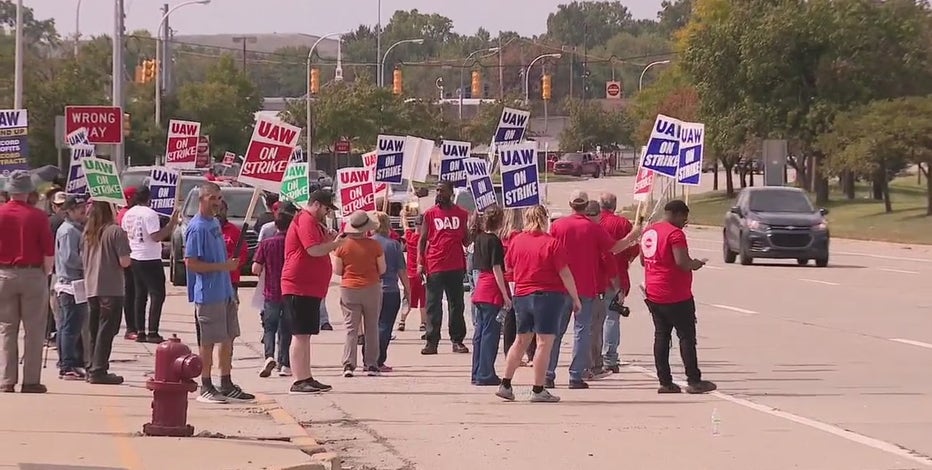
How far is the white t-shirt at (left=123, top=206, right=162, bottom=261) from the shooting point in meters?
18.3

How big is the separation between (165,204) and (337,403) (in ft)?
33.5

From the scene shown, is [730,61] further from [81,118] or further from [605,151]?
[605,151]

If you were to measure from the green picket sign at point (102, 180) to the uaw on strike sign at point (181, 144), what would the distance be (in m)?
4.48

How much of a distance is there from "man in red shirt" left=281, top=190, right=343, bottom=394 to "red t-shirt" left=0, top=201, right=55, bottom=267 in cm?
209

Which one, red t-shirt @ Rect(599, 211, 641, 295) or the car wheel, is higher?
red t-shirt @ Rect(599, 211, 641, 295)

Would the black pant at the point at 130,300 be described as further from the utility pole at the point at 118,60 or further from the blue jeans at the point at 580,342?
the utility pole at the point at 118,60

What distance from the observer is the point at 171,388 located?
10.5m

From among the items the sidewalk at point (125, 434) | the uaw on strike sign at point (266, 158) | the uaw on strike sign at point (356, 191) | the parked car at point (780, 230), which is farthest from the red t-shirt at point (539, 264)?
the parked car at point (780, 230)

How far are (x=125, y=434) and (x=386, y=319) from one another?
5.60 metres

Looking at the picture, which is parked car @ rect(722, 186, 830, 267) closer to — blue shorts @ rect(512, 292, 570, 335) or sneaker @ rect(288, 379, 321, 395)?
blue shorts @ rect(512, 292, 570, 335)

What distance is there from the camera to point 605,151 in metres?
119

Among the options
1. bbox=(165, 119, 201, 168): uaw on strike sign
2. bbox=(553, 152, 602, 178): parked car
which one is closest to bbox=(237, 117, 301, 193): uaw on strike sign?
bbox=(165, 119, 201, 168): uaw on strike sign

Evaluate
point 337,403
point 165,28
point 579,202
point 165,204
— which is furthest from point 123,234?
point 165,28

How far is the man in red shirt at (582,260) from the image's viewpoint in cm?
1369
